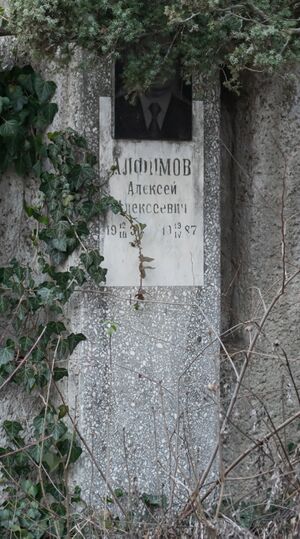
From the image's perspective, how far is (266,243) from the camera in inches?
198

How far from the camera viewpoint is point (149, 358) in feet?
15.4

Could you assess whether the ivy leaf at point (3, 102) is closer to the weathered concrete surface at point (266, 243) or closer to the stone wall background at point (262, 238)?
the stone wall background at point (262, 238)

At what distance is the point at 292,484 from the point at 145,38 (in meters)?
1.91

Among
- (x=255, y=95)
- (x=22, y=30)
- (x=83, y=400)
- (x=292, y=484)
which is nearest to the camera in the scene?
(x=292, y=484)

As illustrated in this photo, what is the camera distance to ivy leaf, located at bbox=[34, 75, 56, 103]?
15.3 feet

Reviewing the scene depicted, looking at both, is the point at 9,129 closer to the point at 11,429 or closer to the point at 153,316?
the point at 153,316

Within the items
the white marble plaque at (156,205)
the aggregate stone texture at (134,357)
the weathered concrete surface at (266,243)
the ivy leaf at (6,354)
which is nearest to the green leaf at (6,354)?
the ivy leaf at (6,354)

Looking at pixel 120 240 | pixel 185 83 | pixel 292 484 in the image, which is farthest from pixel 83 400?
pixel 185 83

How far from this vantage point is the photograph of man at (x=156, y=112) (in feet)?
15.3

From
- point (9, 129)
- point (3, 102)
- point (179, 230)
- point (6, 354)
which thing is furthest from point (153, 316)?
point (3, 102)

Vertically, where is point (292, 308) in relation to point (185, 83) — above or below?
below

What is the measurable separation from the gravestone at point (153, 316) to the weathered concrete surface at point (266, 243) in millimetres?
243

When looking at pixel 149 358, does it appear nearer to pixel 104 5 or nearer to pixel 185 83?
pixel 185 83

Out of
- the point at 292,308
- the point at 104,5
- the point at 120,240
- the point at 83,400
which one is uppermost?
the point at 104,5
